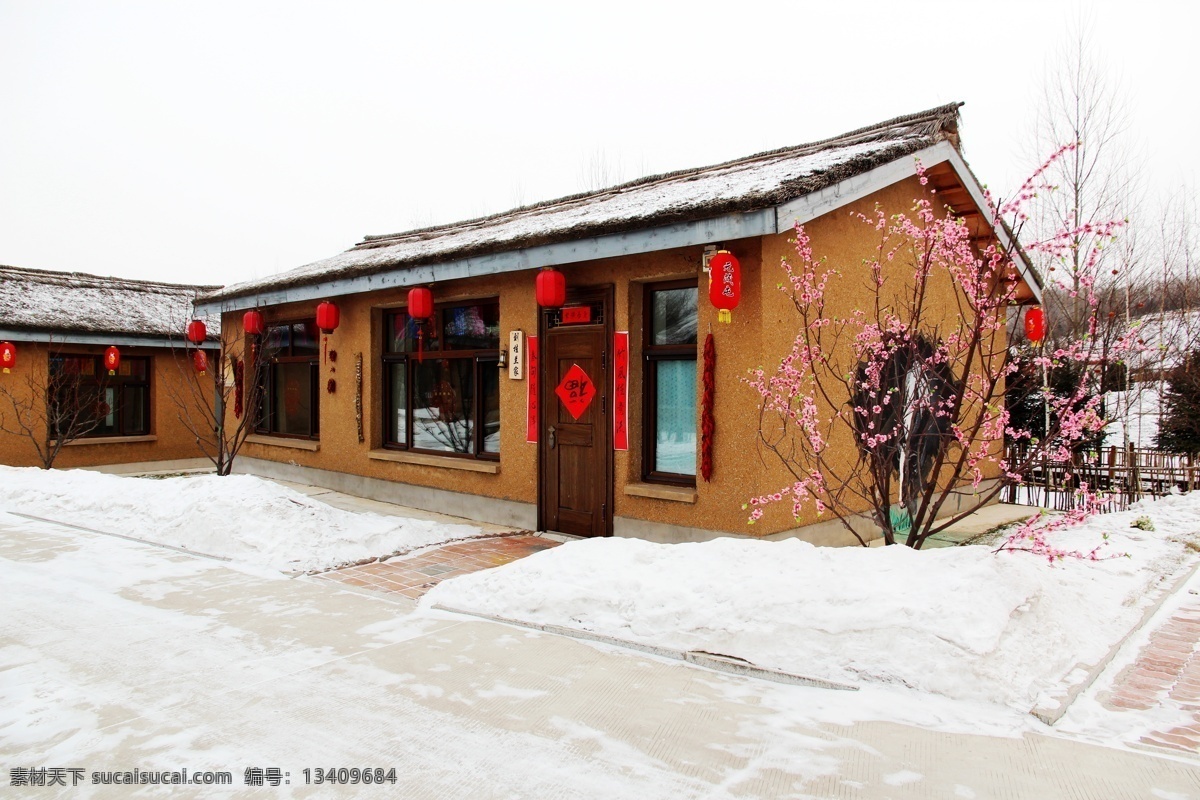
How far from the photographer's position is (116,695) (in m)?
4.05

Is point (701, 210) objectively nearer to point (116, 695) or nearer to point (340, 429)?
point (116, 695)

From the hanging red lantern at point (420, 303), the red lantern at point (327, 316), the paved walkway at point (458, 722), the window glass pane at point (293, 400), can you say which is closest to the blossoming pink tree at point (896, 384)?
the paved walkway at point (458, 722)

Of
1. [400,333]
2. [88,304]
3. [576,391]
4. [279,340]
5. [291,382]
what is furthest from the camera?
[88,304]

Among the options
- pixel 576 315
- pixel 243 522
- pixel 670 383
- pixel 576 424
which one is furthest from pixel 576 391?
pixel 243 522

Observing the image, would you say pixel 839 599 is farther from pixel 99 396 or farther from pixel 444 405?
pixel 99 396

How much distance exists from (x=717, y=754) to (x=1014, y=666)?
192 centimetres

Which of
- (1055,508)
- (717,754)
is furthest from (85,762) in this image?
(1055,508)

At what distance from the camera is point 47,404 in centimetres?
1423

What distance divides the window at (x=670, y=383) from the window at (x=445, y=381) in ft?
7.68

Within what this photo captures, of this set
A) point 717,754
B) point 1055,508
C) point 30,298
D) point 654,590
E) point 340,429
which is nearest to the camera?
point 717,754

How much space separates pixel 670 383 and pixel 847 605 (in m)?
3.45

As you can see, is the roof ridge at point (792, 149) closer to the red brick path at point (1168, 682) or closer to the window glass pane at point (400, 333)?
the window glass pane at point (400, 333)

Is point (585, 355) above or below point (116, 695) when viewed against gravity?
above

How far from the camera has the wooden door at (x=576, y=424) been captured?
7980 mm
